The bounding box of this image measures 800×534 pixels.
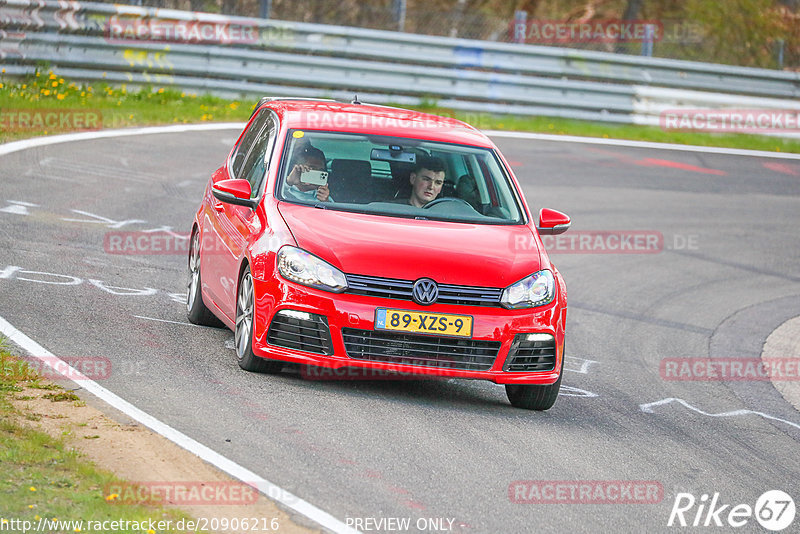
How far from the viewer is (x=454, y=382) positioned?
8852 millimetres

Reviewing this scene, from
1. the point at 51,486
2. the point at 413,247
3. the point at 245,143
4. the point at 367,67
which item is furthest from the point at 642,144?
the point at 51,486

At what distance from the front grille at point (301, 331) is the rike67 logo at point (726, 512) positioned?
7.40ft

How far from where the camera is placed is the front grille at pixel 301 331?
7.63 m

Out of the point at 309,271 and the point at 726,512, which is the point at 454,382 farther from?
the point at 726,512

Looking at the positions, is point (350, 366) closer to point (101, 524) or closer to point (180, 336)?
point (180, 336)

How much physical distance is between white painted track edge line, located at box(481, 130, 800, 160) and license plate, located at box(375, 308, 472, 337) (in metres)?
14.0

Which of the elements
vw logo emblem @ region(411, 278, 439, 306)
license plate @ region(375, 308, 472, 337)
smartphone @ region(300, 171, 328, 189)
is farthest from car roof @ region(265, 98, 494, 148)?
license plate @ region(375, 308, 472, 337)

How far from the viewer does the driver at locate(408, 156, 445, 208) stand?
876cm

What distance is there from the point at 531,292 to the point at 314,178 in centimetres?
173

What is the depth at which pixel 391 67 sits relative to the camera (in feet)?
72.2

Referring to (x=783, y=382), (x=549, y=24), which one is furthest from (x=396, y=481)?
(x=549, y=24)

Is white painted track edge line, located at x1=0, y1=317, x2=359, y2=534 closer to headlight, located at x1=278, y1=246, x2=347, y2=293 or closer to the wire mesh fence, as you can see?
headlight, located at x1=278, y1=246, x2=347, y2=293

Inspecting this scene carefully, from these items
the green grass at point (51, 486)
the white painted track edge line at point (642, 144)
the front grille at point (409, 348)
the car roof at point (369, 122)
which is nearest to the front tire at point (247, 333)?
the front grille at point (409, 348)

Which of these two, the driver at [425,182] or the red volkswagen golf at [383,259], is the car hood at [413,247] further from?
the driver at [425,182]
